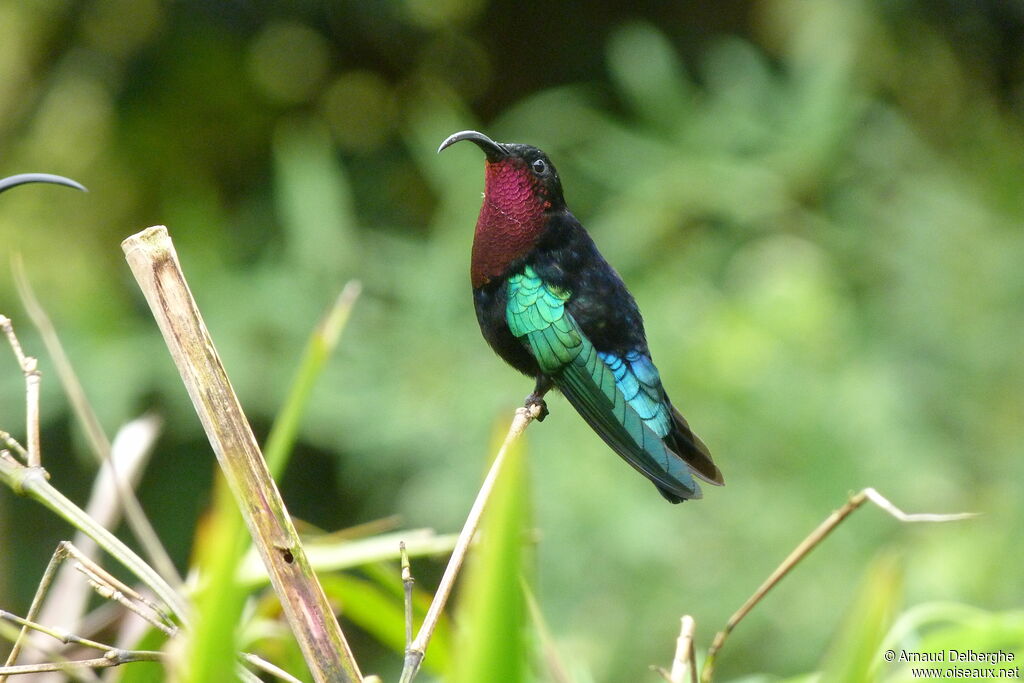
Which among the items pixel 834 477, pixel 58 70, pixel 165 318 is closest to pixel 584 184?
pixel 834 477

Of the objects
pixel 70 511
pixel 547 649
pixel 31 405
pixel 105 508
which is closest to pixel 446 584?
pixel 547 649

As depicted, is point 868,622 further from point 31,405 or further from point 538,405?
point 31,405

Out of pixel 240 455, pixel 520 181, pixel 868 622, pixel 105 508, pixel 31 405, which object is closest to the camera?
pixel 868 622

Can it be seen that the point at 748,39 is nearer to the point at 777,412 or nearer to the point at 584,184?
the point at 584,184

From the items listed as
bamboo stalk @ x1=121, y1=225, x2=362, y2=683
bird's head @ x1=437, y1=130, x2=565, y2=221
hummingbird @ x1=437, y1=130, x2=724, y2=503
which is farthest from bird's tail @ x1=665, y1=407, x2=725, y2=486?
bamboo stalk @ x1=121, y1=225, x2=362, y2=683

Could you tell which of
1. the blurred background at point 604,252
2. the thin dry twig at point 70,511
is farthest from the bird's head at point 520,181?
the blurred background at point 604,252

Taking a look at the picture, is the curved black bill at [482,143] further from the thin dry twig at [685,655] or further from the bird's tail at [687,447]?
the thin dry twig at [685,655]
